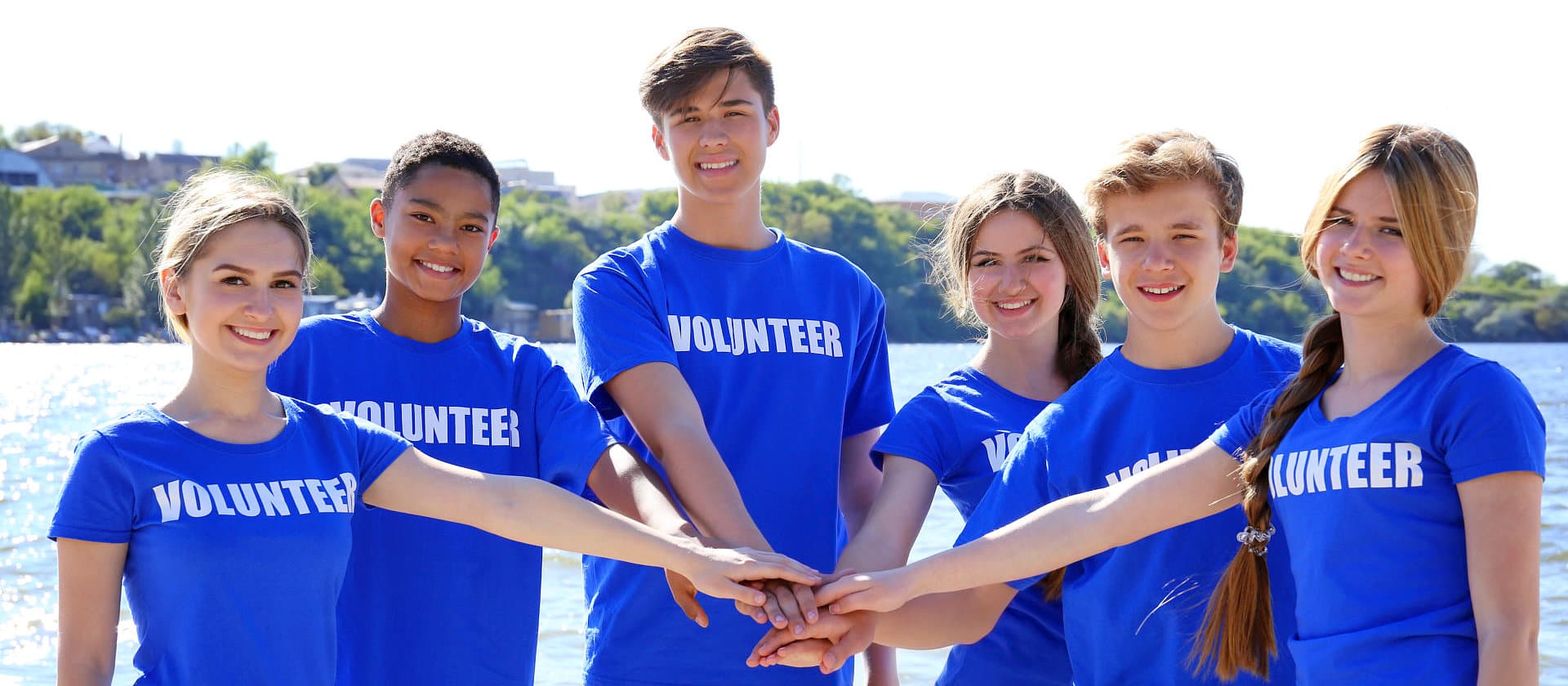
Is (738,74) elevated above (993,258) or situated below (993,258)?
above

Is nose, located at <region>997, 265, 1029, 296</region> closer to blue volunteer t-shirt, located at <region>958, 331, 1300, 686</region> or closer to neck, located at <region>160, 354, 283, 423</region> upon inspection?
blue volunteer t-shirt, located at <region>958, 331, 1300, 686</region>

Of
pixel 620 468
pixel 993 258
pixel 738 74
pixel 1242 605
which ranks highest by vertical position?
pixel 738 74

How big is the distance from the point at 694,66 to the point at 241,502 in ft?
5.02

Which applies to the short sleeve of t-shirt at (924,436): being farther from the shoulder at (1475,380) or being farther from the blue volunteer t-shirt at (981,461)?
the shoulder at (1475,380)

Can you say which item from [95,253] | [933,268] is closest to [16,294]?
[95,253]

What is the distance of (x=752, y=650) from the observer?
3.22 meters

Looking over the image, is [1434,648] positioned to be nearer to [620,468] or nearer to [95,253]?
[620,468]

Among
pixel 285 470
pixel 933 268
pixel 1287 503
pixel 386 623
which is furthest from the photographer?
pixel 933 268

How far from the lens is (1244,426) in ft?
8.95

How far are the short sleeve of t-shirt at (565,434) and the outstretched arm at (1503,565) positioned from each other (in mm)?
1870

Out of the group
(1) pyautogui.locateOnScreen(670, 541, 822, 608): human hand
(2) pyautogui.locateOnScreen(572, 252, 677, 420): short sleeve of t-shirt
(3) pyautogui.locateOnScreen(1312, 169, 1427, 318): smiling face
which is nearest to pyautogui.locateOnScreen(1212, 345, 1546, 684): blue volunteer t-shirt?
(3) pyautogui.locateOnScreen(1312, 169, 1427, 318): smiling face

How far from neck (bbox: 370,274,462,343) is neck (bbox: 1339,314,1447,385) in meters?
2.08

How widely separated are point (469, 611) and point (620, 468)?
50 centimetres

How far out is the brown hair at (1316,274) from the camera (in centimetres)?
242
